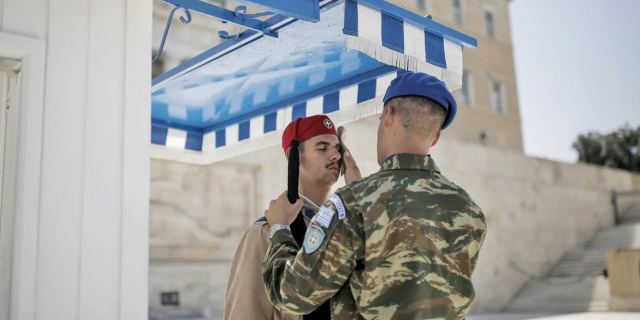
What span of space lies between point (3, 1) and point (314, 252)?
5.98 ft

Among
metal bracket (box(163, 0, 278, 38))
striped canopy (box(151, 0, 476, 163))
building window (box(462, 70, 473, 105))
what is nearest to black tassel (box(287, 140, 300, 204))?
striped canopy (box(151, 0, 476, 163))

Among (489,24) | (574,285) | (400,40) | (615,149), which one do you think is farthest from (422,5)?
(400,40)

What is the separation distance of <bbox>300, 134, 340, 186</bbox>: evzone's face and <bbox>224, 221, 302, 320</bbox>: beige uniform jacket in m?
0.38

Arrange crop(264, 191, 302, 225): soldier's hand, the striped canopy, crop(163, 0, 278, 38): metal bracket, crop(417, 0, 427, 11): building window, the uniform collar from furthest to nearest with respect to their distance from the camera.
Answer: crop(417, 0, 427, 11): building window, the striped canopy, crop(163, 0, 278, 38): metal bracket, crop(264, 191, 302, 225): soldier's hand, the uniform collar

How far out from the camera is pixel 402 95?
218 cm

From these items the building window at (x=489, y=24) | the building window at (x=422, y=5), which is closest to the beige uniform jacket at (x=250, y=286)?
the building window at (x=422, y=5)

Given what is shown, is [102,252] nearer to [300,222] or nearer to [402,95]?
[300,222]

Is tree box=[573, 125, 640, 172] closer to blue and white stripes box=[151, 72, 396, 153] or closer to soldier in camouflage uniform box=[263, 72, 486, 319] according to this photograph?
blue and white stripes box=[151, 72, 396, 153]

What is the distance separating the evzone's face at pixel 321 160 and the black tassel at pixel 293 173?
0.09 meters

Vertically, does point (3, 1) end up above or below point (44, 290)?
above

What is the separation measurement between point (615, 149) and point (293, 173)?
40738 millimetres

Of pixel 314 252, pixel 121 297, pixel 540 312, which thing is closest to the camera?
pixel 314 252

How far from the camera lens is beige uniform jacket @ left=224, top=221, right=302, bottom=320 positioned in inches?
→ 104

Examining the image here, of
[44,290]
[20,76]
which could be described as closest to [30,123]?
[20,76]
